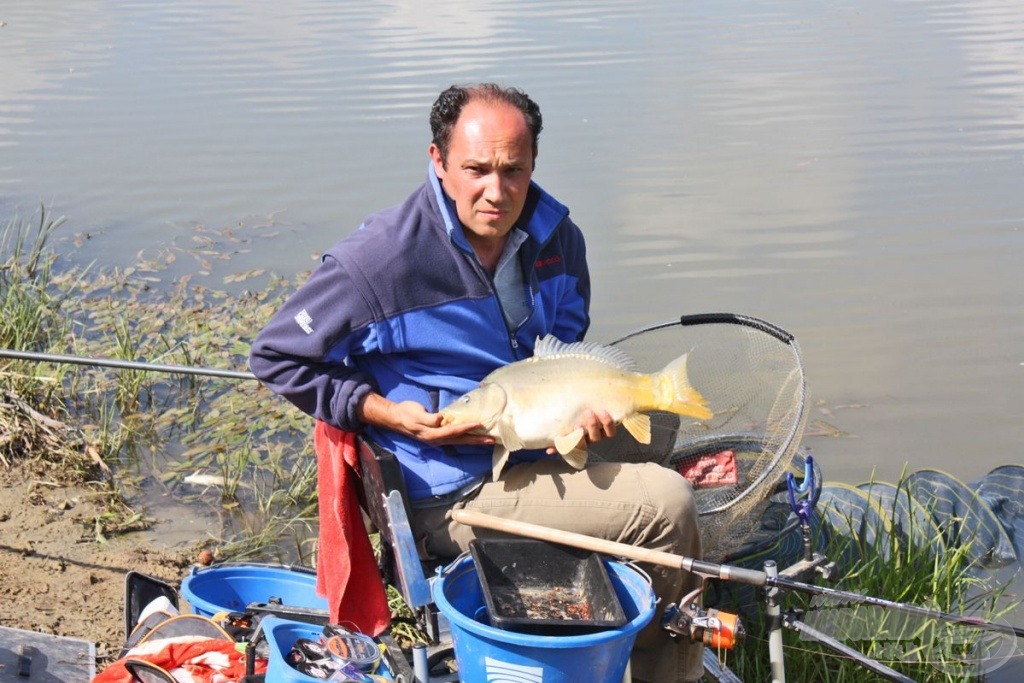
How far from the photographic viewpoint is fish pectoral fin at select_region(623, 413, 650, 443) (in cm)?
275

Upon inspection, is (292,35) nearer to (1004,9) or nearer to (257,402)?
(1004,9)

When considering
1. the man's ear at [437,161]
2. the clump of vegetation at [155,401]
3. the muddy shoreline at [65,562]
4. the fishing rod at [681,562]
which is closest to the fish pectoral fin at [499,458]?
the fishing rod at [681,562]

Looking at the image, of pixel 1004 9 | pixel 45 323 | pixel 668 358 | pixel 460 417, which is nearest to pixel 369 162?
pixel 45 323

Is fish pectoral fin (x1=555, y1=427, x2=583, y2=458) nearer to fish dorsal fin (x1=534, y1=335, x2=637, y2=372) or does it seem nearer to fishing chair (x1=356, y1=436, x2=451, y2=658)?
fish dorsal fin (x1=534, y1=335, x2=637, y2=372)

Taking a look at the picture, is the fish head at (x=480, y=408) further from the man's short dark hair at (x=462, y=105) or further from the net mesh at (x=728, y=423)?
the man's short dark hair at (x=462, y=105)

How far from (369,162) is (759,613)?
6.09 m

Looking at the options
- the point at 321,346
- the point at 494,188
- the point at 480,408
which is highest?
the point at 494,188

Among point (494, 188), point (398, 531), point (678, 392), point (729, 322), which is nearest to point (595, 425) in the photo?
point (678, 392)

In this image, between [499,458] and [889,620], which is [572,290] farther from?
[889,620]

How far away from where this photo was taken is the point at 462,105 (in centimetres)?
281

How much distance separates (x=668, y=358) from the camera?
134 inches

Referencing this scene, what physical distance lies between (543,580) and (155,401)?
3.22 metres

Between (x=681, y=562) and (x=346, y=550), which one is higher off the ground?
(x=681, y=562)

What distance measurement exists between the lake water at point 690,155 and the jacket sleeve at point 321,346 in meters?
2.70
